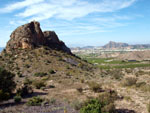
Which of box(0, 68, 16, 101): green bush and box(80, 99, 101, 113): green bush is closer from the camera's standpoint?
box(80, 99, 101, 113): green bush

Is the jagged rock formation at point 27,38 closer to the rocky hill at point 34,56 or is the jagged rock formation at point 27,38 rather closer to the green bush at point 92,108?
the rocky hill at point 34,56

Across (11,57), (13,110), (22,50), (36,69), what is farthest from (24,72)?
(13,110)

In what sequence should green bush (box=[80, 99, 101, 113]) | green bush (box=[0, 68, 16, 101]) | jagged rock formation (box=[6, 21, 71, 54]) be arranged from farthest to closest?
1. jagged rock formation (box=[6, 21, 71, 54])
2. green bush (box=[0, 68, 16, 101])
3. green bush (box=[80, 99, 101, 113])

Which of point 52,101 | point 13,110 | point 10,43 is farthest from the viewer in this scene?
point 10,43

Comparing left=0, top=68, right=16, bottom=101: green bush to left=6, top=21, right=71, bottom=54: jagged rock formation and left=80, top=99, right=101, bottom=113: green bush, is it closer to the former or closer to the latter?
left=80, top=99, right=101, bottom=113: green bush

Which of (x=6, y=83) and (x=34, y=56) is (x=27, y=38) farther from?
(x=6, y=83)

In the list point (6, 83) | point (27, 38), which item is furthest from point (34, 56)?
point (6, 83)

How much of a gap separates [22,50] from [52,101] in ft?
99.6

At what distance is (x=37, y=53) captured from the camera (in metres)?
37.9

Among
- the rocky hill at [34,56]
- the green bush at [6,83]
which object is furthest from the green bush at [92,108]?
the rocky hill at [34,56]

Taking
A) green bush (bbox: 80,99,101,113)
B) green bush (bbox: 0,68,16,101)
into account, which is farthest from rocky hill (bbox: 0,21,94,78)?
green bush (bbox: 80,99,101,113)

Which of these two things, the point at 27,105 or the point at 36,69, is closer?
the point at 27,105

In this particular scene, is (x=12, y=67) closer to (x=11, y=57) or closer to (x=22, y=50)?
(x=11, y=57)

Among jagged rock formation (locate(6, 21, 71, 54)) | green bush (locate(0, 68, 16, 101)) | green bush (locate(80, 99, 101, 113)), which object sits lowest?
green bush (locate(80, 99, 101, 113))
